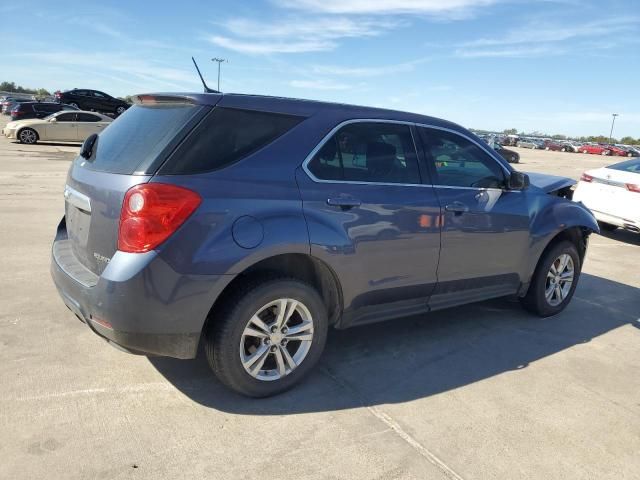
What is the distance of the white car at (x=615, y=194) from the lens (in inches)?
326

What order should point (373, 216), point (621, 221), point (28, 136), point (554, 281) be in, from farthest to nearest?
point (28, 136)
point (621, 221)
point (554, 281)
point (373, 216)

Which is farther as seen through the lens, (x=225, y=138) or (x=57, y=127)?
(x=57, y=127)

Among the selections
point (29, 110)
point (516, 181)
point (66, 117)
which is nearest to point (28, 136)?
point (66, 117)

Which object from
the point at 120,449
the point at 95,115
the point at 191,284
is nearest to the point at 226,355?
the point at 191,284

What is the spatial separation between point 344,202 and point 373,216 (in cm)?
26

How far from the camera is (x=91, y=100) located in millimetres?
30703

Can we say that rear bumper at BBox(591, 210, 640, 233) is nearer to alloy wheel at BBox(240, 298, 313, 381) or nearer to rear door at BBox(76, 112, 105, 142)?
alloy wheel at BBox(240, 298, 313, 381)

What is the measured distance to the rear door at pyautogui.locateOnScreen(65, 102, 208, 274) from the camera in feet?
9.45

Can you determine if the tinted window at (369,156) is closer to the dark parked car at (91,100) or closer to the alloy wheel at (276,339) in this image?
the alloy wheel at (276,339)

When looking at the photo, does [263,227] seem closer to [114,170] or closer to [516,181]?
[114,170]

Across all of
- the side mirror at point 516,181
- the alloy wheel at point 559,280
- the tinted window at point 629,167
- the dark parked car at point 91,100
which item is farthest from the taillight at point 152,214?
the dark parked car at point 91,100

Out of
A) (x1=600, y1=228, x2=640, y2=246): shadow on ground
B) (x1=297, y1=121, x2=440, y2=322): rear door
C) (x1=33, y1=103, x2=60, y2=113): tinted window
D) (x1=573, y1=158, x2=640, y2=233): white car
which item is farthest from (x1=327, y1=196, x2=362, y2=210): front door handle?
(x1=33, y1=103, x2=60, y2=113): tinted window

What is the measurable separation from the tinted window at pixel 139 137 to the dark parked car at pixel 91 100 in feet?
97.7

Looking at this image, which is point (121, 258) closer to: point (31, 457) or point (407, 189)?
point (31, 457)
